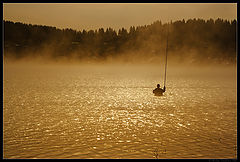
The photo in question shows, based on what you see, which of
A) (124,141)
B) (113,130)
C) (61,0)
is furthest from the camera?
(113,130)

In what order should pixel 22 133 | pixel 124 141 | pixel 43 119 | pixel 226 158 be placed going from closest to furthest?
1. pixel 226 158
2. pixel 124 141
3. pixel 22 133
4. pixel 43 119

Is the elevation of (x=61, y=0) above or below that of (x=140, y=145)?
above

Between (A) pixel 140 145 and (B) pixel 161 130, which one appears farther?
(B) pixel 161 130

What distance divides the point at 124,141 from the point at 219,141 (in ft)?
28.7

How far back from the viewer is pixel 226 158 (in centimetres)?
2073

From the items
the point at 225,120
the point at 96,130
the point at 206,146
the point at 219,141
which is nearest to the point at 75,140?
the point at 96,130

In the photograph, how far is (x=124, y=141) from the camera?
24203 millimetres

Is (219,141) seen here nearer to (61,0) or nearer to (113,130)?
(113,130)

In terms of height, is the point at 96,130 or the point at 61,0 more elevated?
the point at 61,0

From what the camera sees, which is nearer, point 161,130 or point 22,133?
point 22,133

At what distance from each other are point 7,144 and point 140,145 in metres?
11.5

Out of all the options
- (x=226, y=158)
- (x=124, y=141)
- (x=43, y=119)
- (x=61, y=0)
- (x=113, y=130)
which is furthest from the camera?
(x=43, y=119)

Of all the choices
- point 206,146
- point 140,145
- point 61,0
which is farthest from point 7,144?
point 206,146

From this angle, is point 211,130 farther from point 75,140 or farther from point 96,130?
point 75,140
